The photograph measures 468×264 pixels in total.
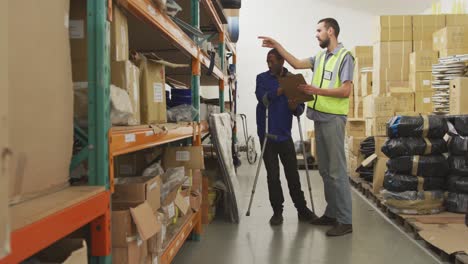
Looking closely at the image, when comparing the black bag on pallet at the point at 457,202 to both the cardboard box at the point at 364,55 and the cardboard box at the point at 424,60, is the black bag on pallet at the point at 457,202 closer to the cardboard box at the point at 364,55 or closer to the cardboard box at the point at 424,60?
the cardboard box at the point at 424,60

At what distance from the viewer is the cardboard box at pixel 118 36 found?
1.70m

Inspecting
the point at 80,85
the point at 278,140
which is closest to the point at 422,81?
the point at 278,140

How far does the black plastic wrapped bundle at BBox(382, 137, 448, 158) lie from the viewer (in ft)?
12.6

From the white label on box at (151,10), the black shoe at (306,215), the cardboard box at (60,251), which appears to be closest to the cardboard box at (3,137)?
the cardboard box at (60,251)

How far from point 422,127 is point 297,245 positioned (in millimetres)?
1774

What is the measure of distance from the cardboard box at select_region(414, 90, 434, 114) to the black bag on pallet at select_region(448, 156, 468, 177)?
91.1 inches

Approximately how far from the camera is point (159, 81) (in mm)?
2250

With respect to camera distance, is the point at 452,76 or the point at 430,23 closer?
the point at 452,76

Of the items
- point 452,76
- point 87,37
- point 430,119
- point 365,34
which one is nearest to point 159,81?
point 87,37

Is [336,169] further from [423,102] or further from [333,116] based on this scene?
[423,102]

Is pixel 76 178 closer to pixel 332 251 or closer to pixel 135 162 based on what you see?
pixel 135 162

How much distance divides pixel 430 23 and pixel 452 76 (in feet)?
6.05

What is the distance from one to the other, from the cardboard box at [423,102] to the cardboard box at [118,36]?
5251 millimetres

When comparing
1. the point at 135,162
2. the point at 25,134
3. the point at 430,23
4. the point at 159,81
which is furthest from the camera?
the point at 430,23
